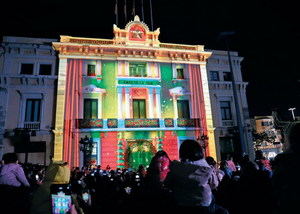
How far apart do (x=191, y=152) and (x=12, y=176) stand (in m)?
4.28

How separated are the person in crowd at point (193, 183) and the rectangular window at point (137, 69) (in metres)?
15.8

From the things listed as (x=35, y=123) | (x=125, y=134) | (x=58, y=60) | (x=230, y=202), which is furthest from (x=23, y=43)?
(x=230, y=202)

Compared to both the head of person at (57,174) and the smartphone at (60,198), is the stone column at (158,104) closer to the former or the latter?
the head of person at (57,174)

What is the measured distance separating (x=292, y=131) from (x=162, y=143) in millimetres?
14885

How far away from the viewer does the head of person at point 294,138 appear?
237cm

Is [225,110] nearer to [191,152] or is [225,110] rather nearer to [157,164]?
[157,164]

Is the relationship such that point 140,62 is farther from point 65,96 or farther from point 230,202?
point 230,202

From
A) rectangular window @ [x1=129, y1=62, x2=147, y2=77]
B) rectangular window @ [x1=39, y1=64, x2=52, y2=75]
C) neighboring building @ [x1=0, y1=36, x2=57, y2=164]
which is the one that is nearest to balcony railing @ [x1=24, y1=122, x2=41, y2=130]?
neighboring building @ [x1=0, y1=36, x2=57, y2=164]

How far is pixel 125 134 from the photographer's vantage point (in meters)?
16.6

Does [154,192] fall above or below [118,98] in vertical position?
below

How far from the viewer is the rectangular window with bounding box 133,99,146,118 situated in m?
17.8

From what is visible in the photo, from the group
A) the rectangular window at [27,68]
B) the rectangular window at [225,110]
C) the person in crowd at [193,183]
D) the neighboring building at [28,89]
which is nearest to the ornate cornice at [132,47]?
the neighboring building at [28,89]

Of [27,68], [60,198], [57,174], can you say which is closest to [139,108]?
[27,68]

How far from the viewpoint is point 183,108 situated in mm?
18766
